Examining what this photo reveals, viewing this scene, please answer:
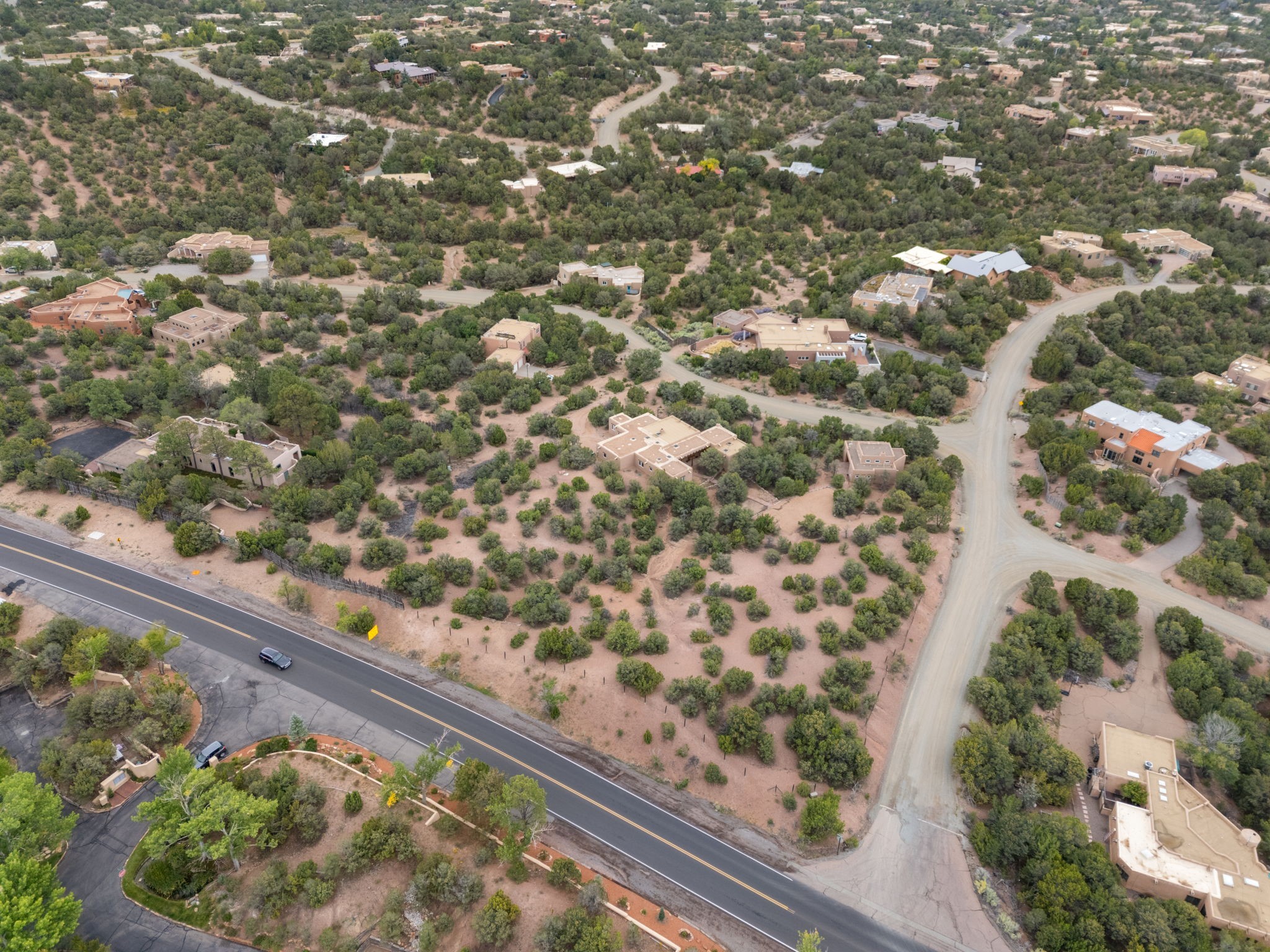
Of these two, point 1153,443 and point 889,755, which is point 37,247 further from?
point 1153,443

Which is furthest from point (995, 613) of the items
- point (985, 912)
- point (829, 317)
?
point (829, 317)

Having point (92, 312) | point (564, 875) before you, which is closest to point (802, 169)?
point (92, 312)

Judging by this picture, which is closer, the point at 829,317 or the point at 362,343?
the point at 362,343

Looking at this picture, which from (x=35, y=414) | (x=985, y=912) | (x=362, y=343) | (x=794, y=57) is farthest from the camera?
(x=794, y=57)

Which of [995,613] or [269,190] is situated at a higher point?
[269,190]

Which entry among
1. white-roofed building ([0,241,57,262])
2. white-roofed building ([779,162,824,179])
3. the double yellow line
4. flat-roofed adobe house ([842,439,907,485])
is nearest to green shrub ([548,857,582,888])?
the double yellow line

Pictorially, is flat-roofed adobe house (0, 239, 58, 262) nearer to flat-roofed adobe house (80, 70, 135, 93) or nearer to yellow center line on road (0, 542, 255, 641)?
flat-roofed adobe house (80, 70, 135, 93)

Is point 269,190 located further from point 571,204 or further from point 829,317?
point 829,317
